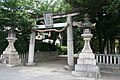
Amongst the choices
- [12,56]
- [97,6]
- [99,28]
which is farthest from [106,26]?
[12,56]

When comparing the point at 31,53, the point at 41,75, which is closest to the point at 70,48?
the point at 41,75

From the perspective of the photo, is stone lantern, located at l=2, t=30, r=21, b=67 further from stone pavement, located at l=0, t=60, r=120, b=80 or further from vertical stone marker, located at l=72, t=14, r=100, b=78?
vertical stone marker, located at l=72, t=14, r=100, b=78

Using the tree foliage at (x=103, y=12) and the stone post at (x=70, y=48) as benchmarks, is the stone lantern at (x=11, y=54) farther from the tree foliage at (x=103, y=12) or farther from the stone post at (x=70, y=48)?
the tree foliage at (x=103, y=12)

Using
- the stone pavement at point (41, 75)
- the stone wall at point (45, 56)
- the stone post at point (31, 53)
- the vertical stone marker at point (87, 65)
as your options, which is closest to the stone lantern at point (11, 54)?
the stone pavement at point (41, 75)

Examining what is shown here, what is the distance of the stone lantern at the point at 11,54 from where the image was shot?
41.2 ft

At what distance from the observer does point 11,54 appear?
496 inches

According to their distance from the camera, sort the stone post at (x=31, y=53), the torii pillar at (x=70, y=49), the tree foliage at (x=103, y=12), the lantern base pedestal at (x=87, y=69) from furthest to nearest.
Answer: the stone post at (x=31, y=53)
the torii pillar at (x=70, y=49)
the lantern base pedestal at (x=87, y=69)
the tree foliage at (x=103, y=12)

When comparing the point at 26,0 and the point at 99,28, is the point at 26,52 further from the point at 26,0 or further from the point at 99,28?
the point at 99,28

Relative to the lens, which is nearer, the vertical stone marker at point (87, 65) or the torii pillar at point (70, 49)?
the vertical stone marker at point (87, 65)

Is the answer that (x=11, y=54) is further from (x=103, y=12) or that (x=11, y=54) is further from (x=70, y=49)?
(x=103, y=12)

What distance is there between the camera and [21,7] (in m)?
12.8

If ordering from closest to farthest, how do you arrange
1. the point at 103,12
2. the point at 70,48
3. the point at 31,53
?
the point at 103,12, the point at 70,48, the point at 31,53

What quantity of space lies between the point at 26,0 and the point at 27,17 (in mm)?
1952

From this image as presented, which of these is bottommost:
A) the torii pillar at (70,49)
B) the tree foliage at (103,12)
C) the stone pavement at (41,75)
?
the stone pavement at (41,75)
